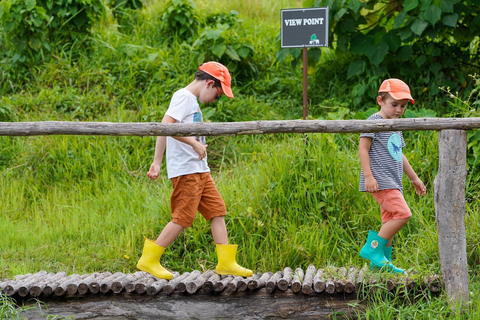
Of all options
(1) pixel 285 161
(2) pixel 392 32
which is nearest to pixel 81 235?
(1) pixel 285 161

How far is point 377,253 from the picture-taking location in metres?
3.98

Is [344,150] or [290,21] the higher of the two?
[290,21]

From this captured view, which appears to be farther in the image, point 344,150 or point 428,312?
point 344,150

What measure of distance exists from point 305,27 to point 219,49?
5.64ft

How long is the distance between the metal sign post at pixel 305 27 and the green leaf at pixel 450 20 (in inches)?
52.9

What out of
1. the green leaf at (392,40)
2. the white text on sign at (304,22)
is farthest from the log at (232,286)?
the green leaf at (392,40)

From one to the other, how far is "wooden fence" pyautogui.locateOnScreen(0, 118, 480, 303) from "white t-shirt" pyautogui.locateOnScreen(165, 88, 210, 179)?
32 centimetres

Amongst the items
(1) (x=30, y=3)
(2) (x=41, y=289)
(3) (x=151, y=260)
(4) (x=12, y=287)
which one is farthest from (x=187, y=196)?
(1) (x=30, y=3)

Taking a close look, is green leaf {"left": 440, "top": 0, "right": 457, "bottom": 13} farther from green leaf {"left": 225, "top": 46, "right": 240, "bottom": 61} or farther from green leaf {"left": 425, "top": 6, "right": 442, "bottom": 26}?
green leaf {"left": 225, "top": 46, "right": 240, "bottom": 61}

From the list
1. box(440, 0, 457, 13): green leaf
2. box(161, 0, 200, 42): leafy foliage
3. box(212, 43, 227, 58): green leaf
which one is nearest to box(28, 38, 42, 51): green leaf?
box(161, 0, 200, 42): leafy foliage

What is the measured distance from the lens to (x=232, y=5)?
31.1ft

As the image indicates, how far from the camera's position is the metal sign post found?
5496mm

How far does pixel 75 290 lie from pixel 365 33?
4628 mm

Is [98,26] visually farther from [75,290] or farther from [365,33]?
[75,290]
